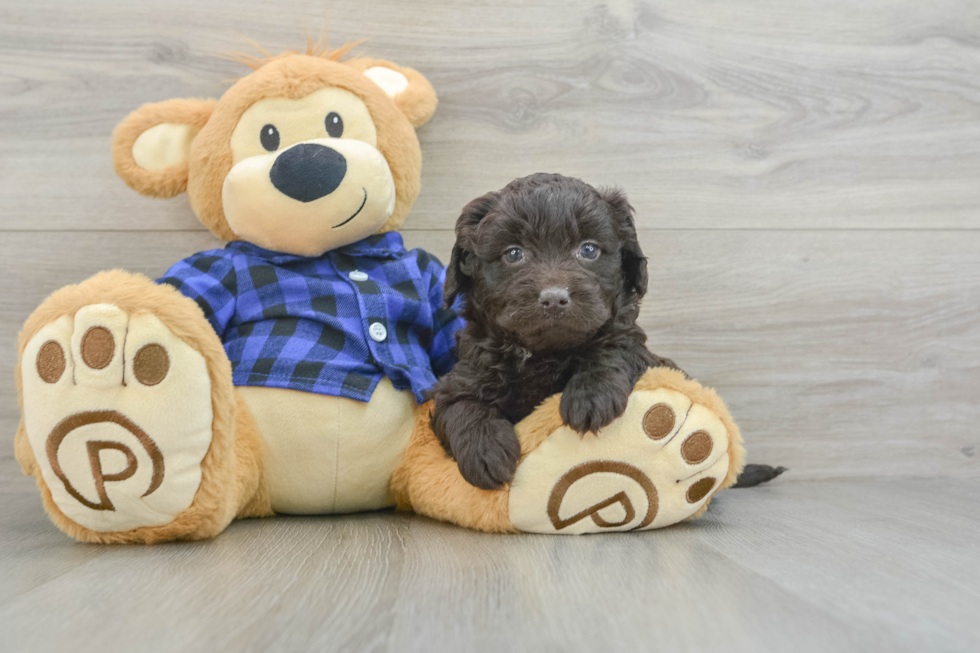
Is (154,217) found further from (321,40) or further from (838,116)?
(838,116)

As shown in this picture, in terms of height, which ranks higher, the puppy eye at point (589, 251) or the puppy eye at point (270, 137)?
the puppy eye at point (270, 137)

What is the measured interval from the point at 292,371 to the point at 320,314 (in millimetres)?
120

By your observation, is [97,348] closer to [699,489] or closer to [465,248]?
[465,248]

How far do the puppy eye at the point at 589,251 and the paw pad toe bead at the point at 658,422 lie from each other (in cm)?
24

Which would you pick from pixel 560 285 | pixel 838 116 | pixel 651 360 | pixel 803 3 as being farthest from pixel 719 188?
pixel 560 285

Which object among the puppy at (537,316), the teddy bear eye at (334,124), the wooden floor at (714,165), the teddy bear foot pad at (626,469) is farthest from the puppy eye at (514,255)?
the wooden floor at (714,165)

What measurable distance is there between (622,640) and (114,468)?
730 millimetres

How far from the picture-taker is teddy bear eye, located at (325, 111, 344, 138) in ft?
4.30

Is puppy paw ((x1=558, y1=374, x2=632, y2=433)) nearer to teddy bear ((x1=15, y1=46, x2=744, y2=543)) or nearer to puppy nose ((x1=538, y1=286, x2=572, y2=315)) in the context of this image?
teddy bear ((x1=15, y1=46, x2=744, y2=543))

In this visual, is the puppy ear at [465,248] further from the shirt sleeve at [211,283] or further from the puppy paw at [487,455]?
the shirt sleeve at [211,283]

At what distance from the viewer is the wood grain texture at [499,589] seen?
678mm

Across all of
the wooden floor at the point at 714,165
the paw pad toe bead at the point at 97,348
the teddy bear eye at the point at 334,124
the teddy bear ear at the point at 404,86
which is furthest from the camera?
the wooden floor at the point at 714,165

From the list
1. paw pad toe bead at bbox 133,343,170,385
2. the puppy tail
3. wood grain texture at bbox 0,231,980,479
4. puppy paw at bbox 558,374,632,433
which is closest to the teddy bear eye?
wood grain texture at bbox 0,231,980,479

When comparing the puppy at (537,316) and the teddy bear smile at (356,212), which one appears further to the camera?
the teddy bear smile at (356,212)
